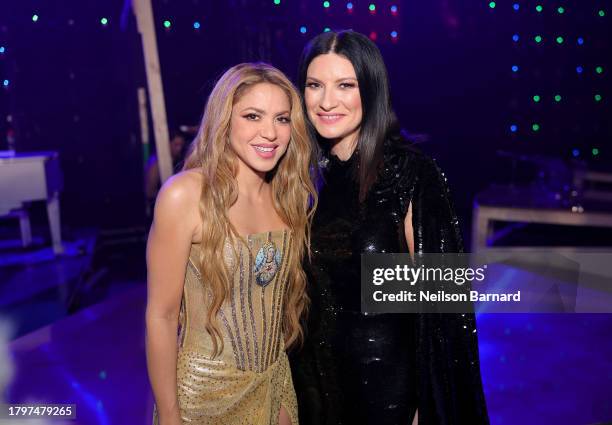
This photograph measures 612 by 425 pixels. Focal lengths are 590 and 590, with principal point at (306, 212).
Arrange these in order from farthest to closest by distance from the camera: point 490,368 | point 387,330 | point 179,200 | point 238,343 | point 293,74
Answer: point 293,74 < point 490,368 < point 387,330 < point 238,343 < point 179,200

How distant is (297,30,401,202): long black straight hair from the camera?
2.03m

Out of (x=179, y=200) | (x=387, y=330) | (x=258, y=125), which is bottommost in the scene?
(x=387, y=330)

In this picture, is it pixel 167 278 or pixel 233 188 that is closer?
pixel 167 278

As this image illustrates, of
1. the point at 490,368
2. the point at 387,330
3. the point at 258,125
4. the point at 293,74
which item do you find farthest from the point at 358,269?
the point at 293,74

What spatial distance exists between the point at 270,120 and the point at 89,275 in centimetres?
445

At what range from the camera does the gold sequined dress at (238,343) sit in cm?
177

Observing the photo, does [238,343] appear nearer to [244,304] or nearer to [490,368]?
[244,304]

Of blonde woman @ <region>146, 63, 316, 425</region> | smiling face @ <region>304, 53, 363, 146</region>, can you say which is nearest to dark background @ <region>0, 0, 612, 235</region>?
smiling face @ <region>304, 53, 363, 146</region>

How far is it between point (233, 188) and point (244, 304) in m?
0.36

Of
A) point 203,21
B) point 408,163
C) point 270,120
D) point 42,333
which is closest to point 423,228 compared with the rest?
point 408,163

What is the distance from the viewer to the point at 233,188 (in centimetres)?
183

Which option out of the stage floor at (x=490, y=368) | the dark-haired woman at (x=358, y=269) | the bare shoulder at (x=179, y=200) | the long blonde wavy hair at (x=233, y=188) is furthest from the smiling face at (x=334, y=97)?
the stage floor at (x=490, y=368)

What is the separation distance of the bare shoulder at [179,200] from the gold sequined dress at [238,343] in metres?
0.12

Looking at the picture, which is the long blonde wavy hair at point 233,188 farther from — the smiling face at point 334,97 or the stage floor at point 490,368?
the stage floor at point 490,368
